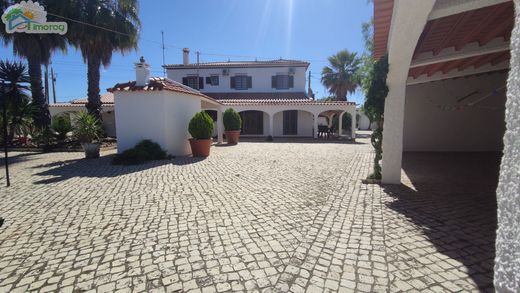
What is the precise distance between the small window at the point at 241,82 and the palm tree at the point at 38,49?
12455 millimetres

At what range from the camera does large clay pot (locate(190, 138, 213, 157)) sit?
10266 millimetres

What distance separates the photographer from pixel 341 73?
25.9 m

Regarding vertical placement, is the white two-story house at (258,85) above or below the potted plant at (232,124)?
above

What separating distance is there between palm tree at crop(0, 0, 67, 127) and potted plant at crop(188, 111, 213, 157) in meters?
8.71

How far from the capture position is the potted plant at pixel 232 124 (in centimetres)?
1527

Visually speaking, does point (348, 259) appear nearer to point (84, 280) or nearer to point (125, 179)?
point (84, 280)

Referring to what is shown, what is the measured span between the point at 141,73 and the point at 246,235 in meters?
8.93

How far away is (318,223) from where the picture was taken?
12.4 ft

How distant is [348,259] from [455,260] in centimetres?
109

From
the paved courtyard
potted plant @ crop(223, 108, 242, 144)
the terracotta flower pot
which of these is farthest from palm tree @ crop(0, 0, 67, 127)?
the terracotta flower pot

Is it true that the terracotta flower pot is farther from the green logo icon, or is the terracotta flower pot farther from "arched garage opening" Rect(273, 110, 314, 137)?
the green logo icon

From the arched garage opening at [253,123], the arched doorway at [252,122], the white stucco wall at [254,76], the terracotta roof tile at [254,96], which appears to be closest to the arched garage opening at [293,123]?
the arched garage opening at [253,123]

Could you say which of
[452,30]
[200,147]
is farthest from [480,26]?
[200,147]

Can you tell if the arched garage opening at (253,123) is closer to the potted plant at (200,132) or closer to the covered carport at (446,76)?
the potted plant at (200,132)
